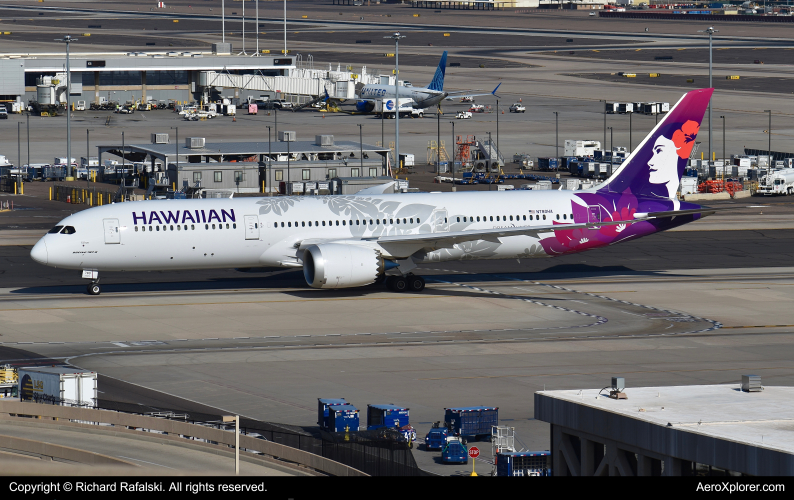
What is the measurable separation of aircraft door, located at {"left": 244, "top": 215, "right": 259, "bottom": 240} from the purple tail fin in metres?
18.1

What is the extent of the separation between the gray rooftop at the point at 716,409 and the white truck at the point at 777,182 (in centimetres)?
7786

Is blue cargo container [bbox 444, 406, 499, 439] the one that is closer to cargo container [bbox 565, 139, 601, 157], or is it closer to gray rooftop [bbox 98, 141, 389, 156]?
gray rooftop [bbox 98, 141, 389, 156]

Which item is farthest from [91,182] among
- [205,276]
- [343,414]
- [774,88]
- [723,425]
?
[774,88]

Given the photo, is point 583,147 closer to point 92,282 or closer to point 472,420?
point 92,282

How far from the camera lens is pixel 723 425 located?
21.7m

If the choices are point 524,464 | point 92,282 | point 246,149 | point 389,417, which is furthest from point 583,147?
point 524,464

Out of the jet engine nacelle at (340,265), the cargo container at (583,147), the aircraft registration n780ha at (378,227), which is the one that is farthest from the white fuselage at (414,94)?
the jet engine nacelle at (340,265)

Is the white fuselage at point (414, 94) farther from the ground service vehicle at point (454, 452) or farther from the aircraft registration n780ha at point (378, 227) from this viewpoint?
the ground service vehicle at point (454, 452)

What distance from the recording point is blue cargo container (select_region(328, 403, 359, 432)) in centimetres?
3419

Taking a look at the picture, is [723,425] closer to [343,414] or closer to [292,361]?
[343,414]

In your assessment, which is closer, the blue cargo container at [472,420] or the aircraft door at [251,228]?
the blue cargo container at [472,420]

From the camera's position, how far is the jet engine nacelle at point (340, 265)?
54625mm

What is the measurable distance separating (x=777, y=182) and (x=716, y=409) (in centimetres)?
8167
